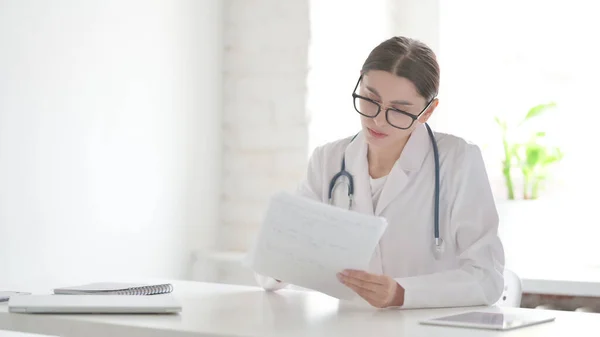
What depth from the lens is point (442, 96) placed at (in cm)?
355

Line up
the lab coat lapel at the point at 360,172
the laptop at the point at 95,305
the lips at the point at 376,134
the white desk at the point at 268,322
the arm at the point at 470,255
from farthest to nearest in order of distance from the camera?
the lab coat lapel at the point at 360,172 < the lips at the point at 376,134 < the arm at the point at 470,255 < the laptop at the point at 95,305 < the white desk at the point at 268,322

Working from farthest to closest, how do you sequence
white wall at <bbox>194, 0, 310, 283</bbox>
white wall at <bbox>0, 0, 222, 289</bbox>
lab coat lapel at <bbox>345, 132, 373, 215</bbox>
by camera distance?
white wall at <bbox>194, 0, 310, 283</bbox>, white wall at <bbox>0, 0, 222, 289</bbox>, lab coat lapel at <bbox>345, 132, 373, 215</bbox>

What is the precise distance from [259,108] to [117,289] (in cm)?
134

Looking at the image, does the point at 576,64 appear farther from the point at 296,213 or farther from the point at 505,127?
the point at 296,213

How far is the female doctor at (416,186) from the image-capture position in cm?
197

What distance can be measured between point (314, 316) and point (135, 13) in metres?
1.47

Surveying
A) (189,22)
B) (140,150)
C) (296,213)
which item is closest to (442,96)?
(189,22)

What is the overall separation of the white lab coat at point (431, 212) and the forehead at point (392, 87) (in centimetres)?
→ 17

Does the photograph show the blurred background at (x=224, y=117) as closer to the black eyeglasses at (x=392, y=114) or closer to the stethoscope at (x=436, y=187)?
the stethoscope at (x=436, y=187)

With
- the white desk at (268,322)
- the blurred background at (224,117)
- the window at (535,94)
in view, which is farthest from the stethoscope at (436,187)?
the window at (535,94)

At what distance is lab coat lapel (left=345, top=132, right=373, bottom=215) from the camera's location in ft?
7.15

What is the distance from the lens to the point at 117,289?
1.91 metres

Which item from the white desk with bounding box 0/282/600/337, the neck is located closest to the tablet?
the white desk with bounding box 0/282/600/337

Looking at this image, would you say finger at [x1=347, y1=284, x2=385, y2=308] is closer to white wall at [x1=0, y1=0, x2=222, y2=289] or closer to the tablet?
the tablet
